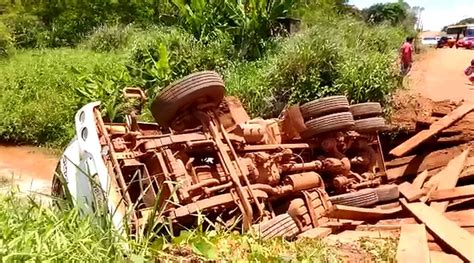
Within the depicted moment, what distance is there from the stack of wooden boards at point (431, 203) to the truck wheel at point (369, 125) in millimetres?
676

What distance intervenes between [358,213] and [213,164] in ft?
4.84

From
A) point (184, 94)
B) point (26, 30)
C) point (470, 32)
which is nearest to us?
point (184, 94)

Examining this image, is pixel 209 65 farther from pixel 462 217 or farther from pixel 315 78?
pixel 462 217

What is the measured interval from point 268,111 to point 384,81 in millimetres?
2141

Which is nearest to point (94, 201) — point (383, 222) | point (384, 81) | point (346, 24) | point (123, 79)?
point (383, 222)

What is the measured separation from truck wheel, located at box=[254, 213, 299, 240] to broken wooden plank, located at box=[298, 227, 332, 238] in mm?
102

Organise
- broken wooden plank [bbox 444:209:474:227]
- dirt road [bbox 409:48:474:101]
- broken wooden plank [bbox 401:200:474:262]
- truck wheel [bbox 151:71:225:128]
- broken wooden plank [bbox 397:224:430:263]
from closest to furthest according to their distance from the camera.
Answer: broken wooden plank [bbox 397:224:430:263]
broken wooden plank [bbox 401:200:474:262]
truck wheel [bbox 151:71:225:128]
broken wooden plank [bbox 444:209:474:227]
dirt road [bbox 409:48:474:101]

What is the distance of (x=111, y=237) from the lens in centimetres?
376

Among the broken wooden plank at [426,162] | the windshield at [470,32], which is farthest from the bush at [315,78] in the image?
the windshield at [470,32]

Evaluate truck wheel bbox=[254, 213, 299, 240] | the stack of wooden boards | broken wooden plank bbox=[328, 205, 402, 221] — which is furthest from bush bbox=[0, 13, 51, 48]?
truck wheel bbox=[254, 213, 299, 240]

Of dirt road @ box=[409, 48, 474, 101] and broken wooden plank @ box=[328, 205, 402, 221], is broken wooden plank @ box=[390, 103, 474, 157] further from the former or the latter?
dirt road @ box=[409, 48, 474, 101]

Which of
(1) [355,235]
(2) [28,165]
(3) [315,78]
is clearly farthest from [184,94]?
(2) [28,165]

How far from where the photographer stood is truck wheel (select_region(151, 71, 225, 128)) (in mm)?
5602

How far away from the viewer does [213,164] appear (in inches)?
220
